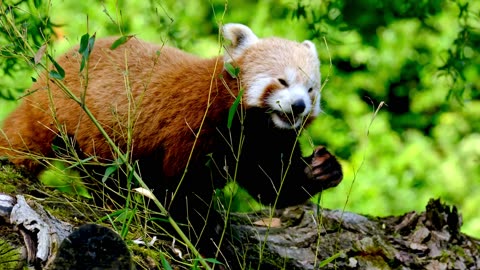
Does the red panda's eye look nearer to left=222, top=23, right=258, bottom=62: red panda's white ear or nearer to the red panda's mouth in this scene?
the red panda's mouth

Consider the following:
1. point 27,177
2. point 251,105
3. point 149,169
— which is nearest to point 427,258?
point 251,105

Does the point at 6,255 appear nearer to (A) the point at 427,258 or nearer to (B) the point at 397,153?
(A) the point at 427,258

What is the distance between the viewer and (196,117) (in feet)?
11.6

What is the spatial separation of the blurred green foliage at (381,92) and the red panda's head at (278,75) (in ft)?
5.24

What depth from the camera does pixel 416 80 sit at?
7441 mm

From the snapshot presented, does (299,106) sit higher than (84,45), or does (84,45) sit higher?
(84,45)

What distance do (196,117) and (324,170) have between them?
715 mm

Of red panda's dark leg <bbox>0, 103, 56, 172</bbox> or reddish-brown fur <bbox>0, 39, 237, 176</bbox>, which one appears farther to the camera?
red panda's dark leg <bbox>0, 103, 56, 172</bbox>

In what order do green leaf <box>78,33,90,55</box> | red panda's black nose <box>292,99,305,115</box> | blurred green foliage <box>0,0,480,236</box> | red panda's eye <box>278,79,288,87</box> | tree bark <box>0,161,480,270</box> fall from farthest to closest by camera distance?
blurred green foliage <box>0,0,480,236</box>
red panda's eye <box>278,79,288,87</box>
red panda's black nose <box>292,99,305,115</box>
tree bark <box>0,161,480,270</box>
green leaf <box>78,33,90,55</box>

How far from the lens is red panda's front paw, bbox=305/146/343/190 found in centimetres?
382

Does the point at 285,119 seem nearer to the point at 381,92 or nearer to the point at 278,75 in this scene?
the point at 278,75

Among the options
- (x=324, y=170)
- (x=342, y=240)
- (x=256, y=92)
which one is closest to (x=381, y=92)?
(x=324, y=170)

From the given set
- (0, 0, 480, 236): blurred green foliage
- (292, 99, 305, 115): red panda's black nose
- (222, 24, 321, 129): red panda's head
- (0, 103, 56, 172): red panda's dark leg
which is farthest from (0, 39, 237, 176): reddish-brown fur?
(0, 0, 480, 236): blurred green foliage

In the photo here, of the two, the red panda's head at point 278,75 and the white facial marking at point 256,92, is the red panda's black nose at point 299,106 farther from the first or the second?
the white facial marking at point 256,92
